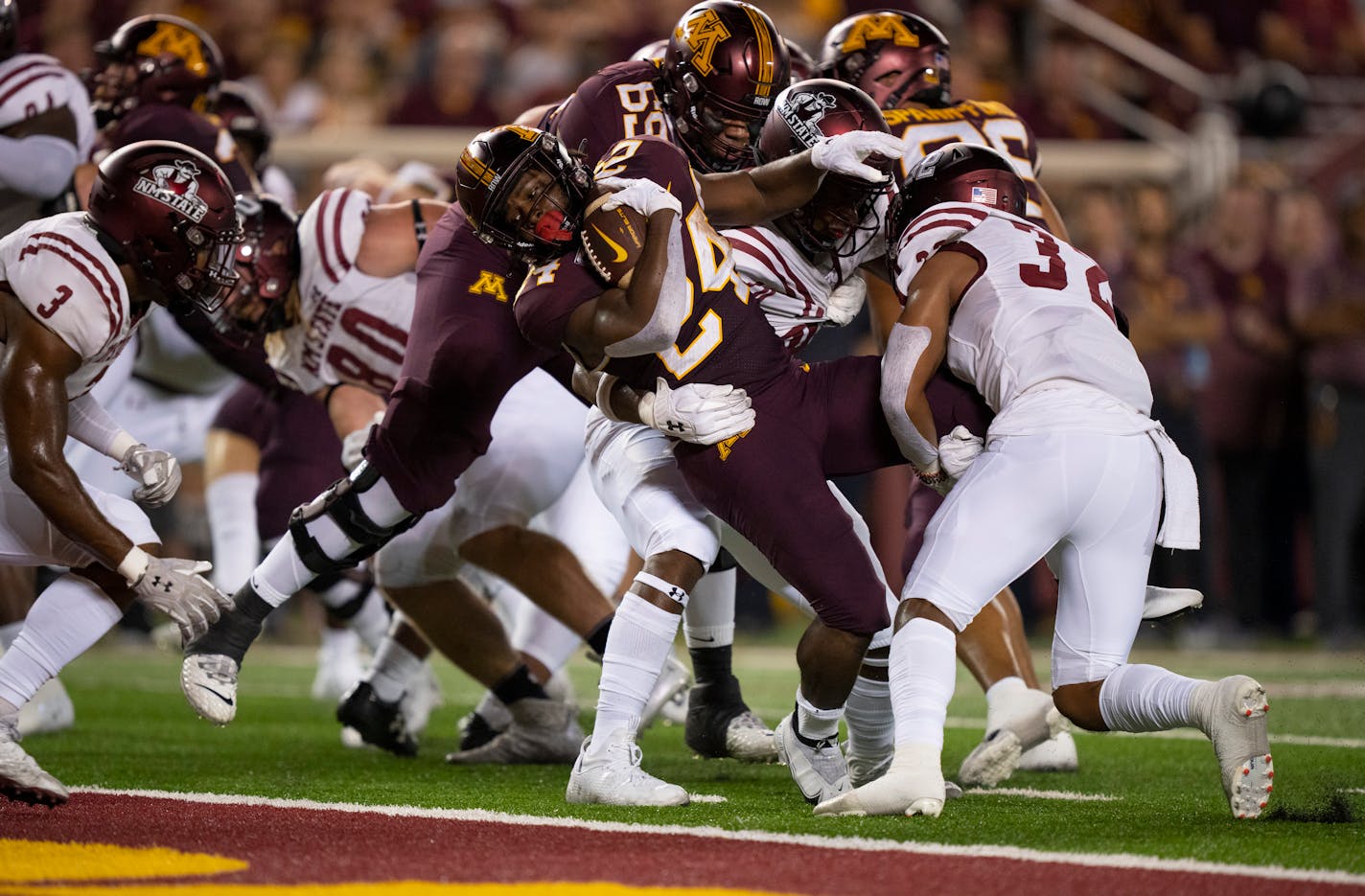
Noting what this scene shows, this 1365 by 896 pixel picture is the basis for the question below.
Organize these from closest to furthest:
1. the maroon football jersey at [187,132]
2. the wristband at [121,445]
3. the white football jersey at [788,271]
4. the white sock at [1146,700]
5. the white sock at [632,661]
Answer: the white sock at [1146,700]
the white sock at [632,661]
the wristband at [121,445]
the white football jersey at [788,271]
the maroon football jersey at [187,132]

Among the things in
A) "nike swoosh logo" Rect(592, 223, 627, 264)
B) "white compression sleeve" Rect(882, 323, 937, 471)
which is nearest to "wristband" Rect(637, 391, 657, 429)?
A: "nike swoosh logo" Rect(592, 223, 627, 264)

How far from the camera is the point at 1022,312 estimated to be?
12.4 ft

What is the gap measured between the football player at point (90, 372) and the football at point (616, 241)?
37.7 inches

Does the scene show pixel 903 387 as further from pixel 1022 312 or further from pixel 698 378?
pixel 698 378

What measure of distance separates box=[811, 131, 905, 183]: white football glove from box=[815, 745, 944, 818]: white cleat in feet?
4.34

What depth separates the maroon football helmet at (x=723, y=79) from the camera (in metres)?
4.50

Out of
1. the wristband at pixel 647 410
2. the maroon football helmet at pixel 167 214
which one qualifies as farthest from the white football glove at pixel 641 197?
the maroon football helmet at pixel 167 214

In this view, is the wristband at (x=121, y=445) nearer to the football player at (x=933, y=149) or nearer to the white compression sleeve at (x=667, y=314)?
the white compression sleeve at (x=667, y=314)

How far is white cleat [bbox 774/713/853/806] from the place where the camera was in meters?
3.90

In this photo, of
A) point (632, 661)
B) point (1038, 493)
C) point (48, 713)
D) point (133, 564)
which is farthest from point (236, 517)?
point (1038, 493)

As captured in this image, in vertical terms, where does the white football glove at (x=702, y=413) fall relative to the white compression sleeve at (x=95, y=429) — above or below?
above

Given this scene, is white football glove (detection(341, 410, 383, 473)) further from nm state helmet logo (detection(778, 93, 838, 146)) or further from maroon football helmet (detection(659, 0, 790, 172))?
nm state helmet logo (detection(778, 93, 838, 146))

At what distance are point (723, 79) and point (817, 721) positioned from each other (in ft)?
5.52

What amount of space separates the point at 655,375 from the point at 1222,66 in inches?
392
